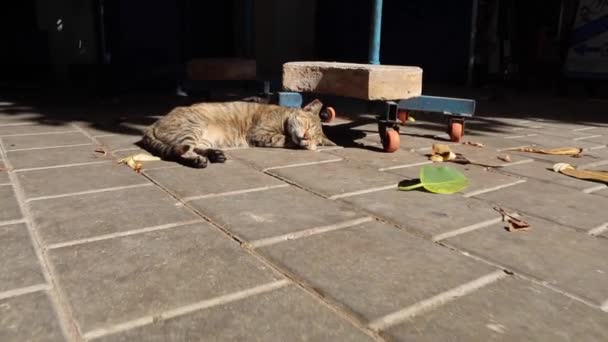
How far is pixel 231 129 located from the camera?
4719mm

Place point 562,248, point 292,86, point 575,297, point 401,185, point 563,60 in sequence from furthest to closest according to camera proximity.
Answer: point 563,60, point 292,86, point 401,185, point 562,248, point 575,297

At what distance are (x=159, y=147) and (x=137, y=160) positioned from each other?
256 millimetres

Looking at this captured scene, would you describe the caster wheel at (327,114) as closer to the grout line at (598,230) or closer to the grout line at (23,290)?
the grout line at (598,230)

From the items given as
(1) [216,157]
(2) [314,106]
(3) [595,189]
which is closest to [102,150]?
(1) [216,157]

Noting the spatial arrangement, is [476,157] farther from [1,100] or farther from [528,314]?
[1,100]

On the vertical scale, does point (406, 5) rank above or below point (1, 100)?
above

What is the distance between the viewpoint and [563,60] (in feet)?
33.5

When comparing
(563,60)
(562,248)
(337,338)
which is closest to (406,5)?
(563,60)

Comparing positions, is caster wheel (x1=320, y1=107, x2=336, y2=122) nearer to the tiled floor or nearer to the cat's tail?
the tiled floor

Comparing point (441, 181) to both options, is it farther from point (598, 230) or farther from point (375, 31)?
point (375, 31)

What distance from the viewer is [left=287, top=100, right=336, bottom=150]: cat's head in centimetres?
450

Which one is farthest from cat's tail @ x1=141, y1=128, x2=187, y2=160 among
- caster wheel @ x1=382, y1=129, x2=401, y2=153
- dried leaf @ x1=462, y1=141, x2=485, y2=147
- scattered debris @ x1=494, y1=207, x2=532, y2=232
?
dried leaf @ x1=462, y1=141, x2=485, y2=147

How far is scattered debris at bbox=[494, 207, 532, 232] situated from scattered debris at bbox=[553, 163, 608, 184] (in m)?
1.15

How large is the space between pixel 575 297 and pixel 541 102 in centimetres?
746
